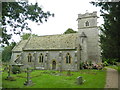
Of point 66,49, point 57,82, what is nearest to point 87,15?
point 66,49

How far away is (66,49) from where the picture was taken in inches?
1023

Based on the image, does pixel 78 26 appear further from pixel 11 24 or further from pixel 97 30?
pixel 11 24

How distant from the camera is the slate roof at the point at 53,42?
26675 millimetres

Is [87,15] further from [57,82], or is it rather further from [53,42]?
[57,82]

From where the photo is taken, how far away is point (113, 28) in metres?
15.8

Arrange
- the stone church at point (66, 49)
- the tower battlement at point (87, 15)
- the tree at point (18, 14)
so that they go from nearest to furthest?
the tree at point (18, 14) → the stone church at point (66, 49) → the tower battlement at point (87, 15)

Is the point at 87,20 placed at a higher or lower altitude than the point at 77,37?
higher

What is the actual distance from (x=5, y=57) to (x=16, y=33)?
58.0 meters

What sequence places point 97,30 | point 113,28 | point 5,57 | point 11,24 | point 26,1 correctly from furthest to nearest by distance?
point 5,57, point 97,30, point 113,28, point 11,24, point 26,1

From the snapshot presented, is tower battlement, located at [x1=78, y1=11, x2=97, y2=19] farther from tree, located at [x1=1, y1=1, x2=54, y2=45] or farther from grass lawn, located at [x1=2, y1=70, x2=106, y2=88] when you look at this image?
tree, located at [x1=1, y1=1, x2=54, y2=45]

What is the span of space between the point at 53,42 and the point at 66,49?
4357mm

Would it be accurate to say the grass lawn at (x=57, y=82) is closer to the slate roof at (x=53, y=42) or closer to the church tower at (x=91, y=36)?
the slate roof at (x=53, y=42)

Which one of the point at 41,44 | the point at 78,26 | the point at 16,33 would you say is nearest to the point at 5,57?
the point at 41,44

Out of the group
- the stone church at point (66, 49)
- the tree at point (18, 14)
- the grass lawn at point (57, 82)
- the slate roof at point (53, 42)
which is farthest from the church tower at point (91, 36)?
the tree at point (18, 14)
